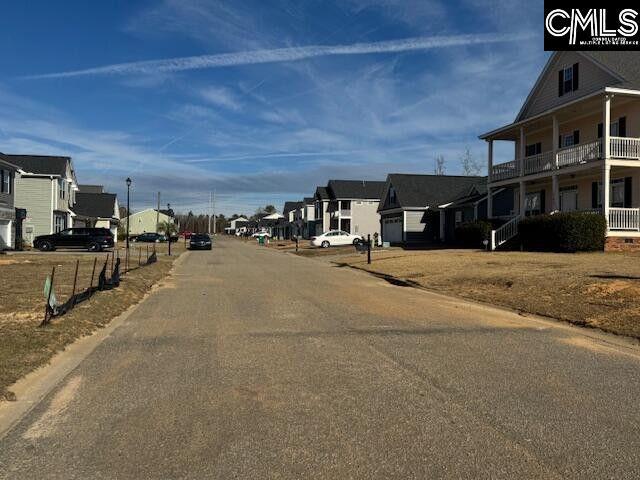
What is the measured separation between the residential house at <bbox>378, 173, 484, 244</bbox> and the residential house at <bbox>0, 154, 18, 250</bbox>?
1079 inches

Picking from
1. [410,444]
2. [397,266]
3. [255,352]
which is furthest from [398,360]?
[397,266]

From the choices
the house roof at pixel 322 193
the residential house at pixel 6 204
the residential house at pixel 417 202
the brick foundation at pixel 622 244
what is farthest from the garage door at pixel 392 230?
the residential house at pixel 6 204

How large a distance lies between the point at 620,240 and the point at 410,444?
74.8 feet

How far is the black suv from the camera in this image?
118ft

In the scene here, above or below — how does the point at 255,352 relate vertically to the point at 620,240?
below

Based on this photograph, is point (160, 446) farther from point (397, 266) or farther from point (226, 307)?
point (397, 266)

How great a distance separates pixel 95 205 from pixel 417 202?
1441 inches

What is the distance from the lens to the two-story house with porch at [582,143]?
24.2m

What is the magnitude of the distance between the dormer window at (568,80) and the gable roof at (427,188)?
1495 centimetres

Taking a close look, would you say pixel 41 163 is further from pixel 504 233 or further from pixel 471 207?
pixel 504 233

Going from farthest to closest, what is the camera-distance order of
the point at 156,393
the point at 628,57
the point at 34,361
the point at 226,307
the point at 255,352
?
the point at 628,57
the point at 226,307
the point at 255,352
the point at 34,361
the point at 156,393

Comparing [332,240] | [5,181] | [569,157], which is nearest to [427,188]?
[332,240]

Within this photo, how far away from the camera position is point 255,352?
7.53 meters

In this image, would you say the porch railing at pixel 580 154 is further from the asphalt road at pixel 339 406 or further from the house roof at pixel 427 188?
the asphalt road at pixel 339 406
